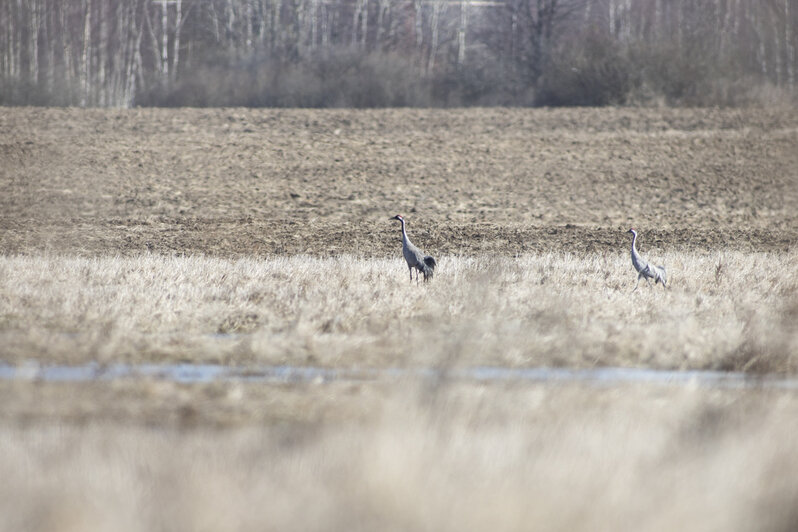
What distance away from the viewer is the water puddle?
732 cm

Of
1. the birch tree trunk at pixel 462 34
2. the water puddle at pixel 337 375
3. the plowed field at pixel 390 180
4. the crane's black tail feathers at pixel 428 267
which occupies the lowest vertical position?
the plowed field at pixel 390 180

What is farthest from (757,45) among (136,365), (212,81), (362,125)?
(136,365)

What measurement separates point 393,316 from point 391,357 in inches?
83.4

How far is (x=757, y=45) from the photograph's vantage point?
45.4 metres

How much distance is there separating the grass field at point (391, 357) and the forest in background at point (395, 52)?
533 inches

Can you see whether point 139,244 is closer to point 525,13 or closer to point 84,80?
point 84,80

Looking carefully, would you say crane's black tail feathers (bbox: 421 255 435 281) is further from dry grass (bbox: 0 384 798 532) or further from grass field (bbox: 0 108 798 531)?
dry grass (bbox: 0 384 798 532)

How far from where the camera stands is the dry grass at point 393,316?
8414mm

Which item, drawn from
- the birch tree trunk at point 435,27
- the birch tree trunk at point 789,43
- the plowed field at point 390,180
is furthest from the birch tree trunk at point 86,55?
the birch tree trunk at point 789,43

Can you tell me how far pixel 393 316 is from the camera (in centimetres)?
1045

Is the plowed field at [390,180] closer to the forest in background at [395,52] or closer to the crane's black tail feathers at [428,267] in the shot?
the forest in background at [395,52]

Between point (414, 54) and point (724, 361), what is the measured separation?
3906 centimetres

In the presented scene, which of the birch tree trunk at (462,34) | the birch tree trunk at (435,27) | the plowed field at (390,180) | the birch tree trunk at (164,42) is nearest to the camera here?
the plowed field at (390,180)

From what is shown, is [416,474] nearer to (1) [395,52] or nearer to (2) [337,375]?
(2) [337,375]
